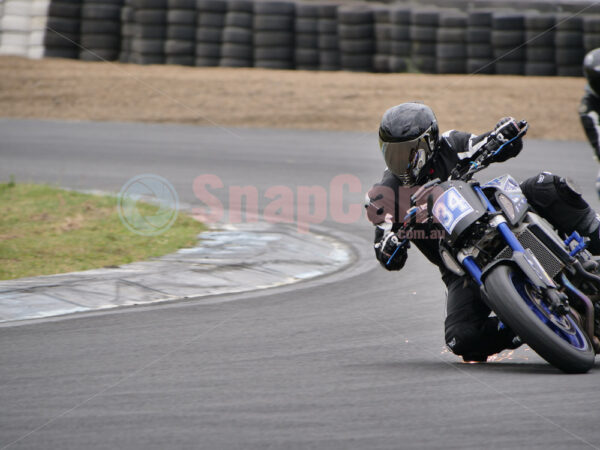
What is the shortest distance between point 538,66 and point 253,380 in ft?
47.5

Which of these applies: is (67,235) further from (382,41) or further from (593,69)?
(382,41)

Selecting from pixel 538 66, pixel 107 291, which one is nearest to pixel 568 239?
pixel 107 291

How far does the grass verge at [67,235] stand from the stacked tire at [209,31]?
29.1 feet

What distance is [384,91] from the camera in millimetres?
16438

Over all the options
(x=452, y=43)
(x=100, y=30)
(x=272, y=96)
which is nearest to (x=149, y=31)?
(x=100, y=30)

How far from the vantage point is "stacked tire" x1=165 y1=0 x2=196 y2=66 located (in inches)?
699

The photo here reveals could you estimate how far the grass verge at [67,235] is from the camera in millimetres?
6809

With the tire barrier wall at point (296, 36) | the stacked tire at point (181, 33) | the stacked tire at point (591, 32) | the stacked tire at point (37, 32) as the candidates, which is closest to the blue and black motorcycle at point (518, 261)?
the stacked tire at point (591, 32)

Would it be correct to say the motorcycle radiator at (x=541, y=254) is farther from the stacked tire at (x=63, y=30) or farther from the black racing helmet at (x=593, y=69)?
the stacked tire at (x=63, y=30)

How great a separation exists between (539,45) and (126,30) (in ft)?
26.8

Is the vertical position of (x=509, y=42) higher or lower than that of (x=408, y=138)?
higher

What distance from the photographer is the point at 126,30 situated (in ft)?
60.2

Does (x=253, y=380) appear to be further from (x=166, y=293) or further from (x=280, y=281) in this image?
(x=280, y=281)

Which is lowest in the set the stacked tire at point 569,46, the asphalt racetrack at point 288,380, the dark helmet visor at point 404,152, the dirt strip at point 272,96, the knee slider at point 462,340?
the asphalt racetrack at point 288,380
